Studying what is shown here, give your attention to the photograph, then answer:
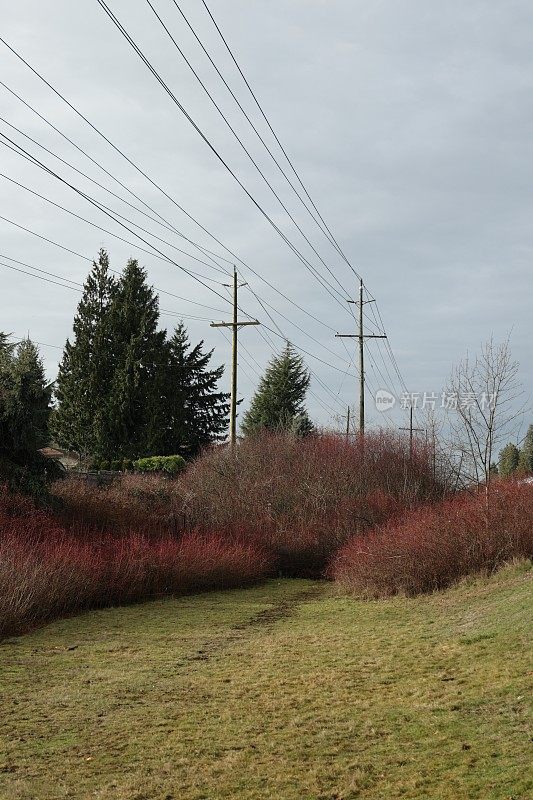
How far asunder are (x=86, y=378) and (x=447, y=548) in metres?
29.2

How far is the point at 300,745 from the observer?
20.6 feet

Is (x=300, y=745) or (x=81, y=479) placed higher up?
(x=81, y=479)

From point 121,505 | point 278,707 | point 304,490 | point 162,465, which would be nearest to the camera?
point 278,707

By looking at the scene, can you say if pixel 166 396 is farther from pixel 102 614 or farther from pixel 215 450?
pixel 102 614

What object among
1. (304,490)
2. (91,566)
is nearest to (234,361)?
(304,490)

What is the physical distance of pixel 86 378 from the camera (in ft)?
135

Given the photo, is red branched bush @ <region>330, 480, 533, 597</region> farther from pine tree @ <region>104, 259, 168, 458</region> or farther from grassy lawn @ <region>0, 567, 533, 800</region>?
pine tree @ <region>104, 259, 168, 458</region>

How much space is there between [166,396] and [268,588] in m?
23.2

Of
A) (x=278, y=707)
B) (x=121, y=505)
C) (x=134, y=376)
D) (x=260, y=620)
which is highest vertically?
(x=134, y=376)

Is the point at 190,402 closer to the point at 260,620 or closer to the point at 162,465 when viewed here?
the point at 162,465

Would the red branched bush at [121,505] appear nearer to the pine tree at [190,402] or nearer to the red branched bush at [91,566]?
the red branched bush at [91,566]

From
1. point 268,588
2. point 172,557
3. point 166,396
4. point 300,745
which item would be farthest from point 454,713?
point 166,396

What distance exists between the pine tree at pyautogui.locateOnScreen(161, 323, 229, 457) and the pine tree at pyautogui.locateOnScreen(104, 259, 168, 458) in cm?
88

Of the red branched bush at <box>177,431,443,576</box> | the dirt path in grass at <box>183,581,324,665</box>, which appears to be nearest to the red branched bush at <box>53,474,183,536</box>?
the red branched bush at <box>177,431,443,576</box>
